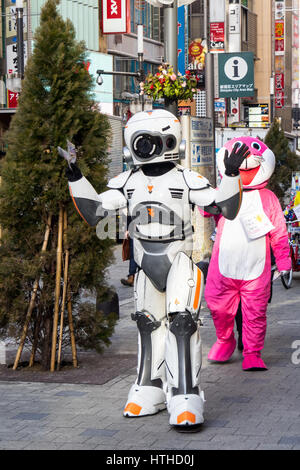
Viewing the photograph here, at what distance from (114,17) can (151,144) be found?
94.7 ft

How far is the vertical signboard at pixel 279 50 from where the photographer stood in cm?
6131

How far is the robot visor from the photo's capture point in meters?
6.55

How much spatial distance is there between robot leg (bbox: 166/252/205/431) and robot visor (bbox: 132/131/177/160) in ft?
2.51

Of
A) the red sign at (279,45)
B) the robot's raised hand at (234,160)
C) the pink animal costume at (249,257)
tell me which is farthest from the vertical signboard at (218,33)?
the robot's raised hand at (234,160)

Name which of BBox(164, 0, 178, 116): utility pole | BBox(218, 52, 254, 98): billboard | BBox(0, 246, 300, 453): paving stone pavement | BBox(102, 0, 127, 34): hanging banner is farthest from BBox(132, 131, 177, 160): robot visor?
BBox(102, 0, 127, 34): hanging banner

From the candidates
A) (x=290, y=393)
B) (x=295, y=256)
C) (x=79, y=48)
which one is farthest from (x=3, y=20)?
(x=290, y=393)

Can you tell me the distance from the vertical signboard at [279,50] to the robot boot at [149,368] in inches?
2192

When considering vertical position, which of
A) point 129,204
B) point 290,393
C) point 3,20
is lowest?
point 290,393

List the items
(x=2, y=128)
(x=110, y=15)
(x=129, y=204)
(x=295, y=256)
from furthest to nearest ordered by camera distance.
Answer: (x=110, y=15)
(x=2, y=128)
(x=295, y=256)
(x=129, y=204)

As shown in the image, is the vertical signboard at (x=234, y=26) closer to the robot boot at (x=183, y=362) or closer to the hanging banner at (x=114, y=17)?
the hanging banner at (x=114, y=17)

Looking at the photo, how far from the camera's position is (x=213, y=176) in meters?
17.0

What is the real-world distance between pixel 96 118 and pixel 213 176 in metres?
A: 9.01

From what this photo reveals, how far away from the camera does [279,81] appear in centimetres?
6191
